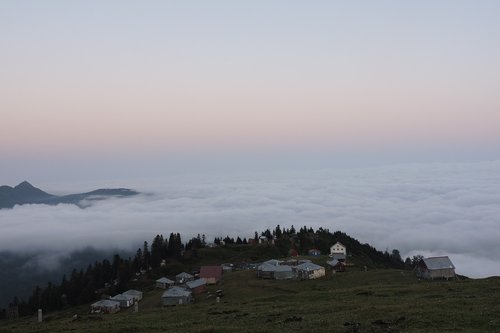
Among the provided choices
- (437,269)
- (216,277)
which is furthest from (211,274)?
(437,269)

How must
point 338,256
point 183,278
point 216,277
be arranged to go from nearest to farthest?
point 216,277, point 183,278, point 338,256

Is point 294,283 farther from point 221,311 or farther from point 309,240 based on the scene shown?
point 309,240

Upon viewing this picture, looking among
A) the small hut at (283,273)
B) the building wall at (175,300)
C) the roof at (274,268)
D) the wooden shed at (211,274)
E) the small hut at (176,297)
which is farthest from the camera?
the wooden shed at (211,274)

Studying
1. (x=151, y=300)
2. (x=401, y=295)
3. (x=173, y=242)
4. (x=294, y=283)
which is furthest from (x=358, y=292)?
(x=173, y=242)

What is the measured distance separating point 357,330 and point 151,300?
7795cm

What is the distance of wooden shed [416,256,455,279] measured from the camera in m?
91.2

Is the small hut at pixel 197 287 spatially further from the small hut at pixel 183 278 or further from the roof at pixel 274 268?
the small hut at pixel 183 278

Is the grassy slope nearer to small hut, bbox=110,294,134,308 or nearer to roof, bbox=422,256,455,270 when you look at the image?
roof, bbox=422,256,455,270

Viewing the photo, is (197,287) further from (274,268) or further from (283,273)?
(283,273)

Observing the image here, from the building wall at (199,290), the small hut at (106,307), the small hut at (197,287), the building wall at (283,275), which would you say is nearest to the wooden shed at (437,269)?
the building wall at (283,275)

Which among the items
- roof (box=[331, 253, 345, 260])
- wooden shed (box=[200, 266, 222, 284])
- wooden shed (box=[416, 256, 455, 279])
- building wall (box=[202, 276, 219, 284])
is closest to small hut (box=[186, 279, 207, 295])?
building wall (box=[202, 276, 219, 284])

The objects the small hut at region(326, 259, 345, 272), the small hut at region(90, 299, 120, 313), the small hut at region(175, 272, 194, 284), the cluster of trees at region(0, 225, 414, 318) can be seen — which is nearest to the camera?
the small hut at region(90, 299, 120, 313)

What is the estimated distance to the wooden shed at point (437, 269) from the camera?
91.2 metres

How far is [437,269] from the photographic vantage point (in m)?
91.6
